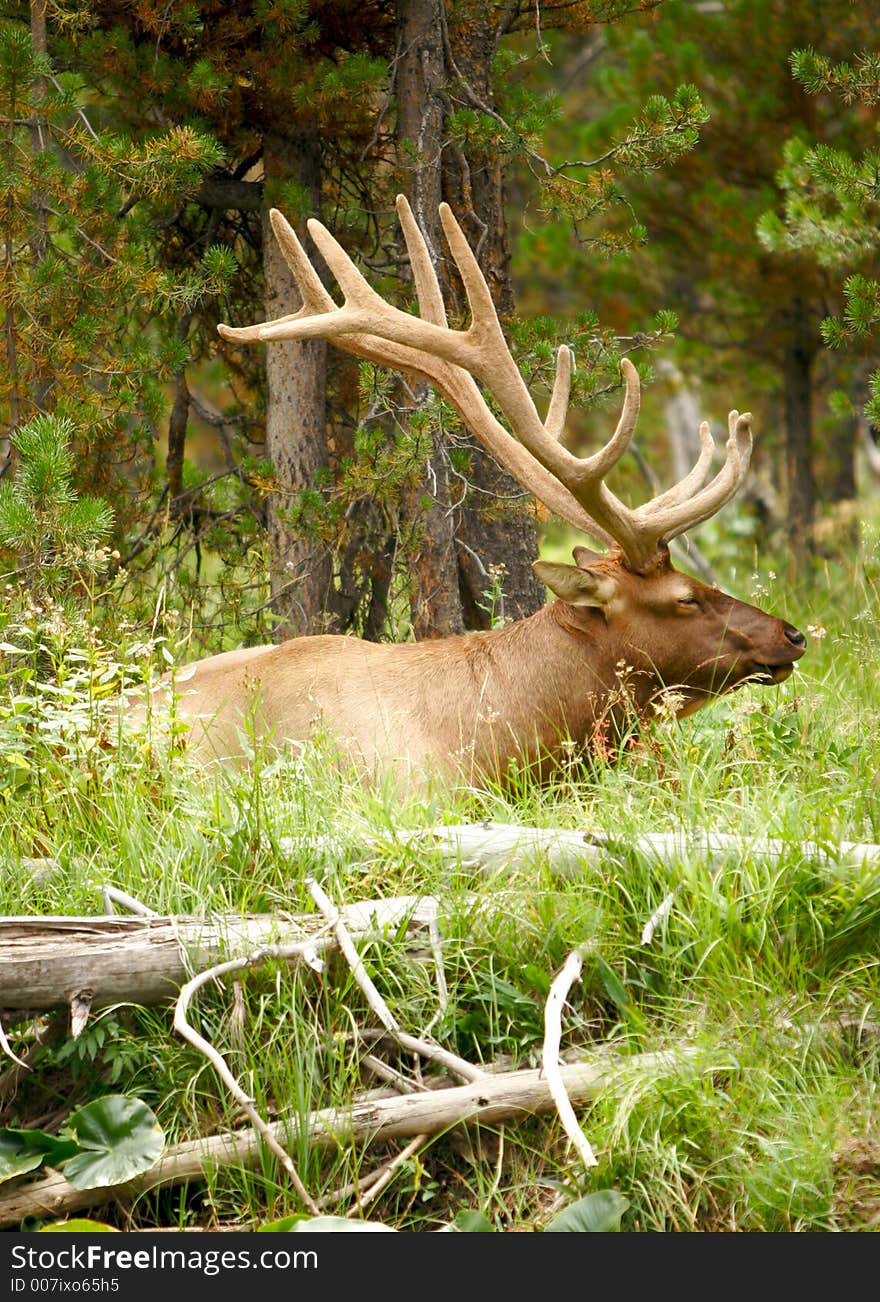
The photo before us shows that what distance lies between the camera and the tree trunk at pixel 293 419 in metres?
6.27

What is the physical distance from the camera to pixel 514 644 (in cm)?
505

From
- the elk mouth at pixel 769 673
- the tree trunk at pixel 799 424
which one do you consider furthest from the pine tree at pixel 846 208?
the tree trunk at pixel 799 424

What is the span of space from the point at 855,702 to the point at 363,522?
2.23 metres

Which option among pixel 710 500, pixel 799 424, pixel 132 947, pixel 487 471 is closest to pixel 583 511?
pixel 710 500

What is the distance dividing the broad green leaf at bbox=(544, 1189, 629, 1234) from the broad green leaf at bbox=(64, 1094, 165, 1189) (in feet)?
3.00

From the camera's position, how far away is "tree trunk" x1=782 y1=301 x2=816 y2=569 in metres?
11.0

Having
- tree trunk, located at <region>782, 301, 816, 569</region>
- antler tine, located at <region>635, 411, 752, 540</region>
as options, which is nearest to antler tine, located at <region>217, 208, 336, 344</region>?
antler tine, located at <region>635, 411, 752, 540</region>

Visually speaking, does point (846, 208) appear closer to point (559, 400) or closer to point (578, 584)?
point (559, 400)

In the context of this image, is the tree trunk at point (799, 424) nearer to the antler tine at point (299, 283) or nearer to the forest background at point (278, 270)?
the forest background at point (278, 270)

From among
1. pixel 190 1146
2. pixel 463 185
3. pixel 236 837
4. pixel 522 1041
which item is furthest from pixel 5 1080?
pixel 463 185

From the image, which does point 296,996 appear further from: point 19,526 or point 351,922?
point 19,526

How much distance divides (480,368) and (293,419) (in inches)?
63.5

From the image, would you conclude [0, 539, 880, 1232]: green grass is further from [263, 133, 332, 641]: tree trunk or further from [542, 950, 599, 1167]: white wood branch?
[263, 133, 332, 641]: tree trunk

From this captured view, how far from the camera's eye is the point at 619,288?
11312mm
